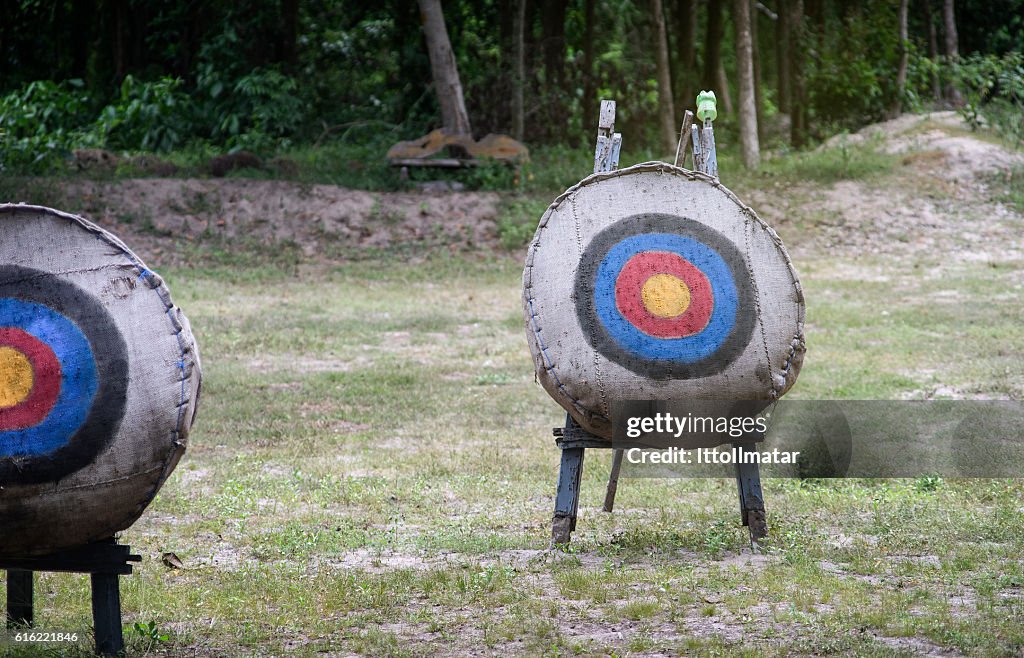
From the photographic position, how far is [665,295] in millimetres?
4383

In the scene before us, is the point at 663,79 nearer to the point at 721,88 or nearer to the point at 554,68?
the point at 554,68

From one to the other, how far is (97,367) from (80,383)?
0.06 meters

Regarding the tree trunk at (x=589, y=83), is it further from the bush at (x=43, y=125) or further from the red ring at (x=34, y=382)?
the red ring at (x=34, y=382)

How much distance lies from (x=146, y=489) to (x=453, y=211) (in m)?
11.4

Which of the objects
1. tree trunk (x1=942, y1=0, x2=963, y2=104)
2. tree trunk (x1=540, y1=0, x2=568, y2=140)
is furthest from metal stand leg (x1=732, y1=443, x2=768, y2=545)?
tree trunk (x1=942, y1=0, x2=963, y2=104)

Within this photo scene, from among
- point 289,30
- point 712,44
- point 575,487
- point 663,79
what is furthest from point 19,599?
point 712,44

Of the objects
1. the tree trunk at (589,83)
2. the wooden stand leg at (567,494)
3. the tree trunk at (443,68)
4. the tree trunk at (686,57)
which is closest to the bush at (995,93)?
the tree trunk at (686,57)

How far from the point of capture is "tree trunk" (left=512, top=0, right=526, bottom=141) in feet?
57.5

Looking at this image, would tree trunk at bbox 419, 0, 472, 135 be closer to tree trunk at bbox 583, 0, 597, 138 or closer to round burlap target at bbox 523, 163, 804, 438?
tree trunk at bbox 583, 0, 597, 138

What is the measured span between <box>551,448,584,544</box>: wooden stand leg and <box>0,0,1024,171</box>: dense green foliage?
45.6ft

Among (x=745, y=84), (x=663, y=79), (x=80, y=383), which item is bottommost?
(x=80, y=383)

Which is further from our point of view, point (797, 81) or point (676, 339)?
point (797, 81)

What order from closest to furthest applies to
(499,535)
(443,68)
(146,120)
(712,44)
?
(499,535), (443,68), (146,120), (712,44)

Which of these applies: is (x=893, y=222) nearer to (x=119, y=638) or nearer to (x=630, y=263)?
(x=630, y=263)
